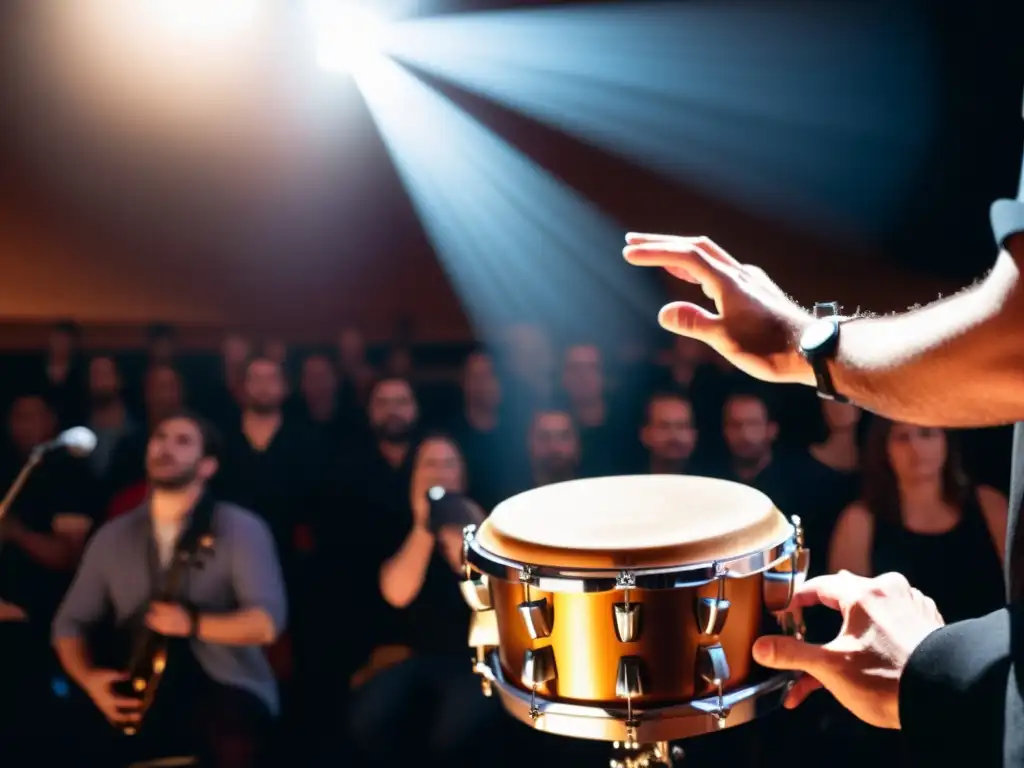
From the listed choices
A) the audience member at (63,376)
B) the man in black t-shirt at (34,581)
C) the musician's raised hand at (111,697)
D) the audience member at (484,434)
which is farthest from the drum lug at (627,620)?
the audience member at (63,376)

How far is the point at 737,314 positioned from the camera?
1.11m

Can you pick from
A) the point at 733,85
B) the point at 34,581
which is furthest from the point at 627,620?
the point at 733,85

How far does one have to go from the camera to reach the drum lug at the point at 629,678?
51.4 inches

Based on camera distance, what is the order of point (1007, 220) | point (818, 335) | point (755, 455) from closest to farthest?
point (1007, 220) < point (818, 335) < point (755, 455)

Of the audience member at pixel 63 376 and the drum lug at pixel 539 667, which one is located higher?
the audience member at pixel 63 376

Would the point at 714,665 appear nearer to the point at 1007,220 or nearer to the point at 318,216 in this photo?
the point at 1007,220

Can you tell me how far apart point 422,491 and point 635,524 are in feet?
6.07

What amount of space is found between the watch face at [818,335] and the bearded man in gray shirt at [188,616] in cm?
256

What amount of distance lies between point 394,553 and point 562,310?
1.92m

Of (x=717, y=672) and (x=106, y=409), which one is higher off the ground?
(x=106, y=409)

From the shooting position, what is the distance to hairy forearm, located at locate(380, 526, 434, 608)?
9.91 ft

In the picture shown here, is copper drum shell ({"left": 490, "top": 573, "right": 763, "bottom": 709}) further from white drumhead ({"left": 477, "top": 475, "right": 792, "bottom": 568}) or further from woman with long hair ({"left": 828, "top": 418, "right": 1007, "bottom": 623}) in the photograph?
woman with long hair ({"left": 828, "top": 418, "right": 1007, "bottom": 623})

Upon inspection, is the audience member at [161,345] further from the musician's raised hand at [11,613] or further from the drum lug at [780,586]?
the drum lug at [780,586]

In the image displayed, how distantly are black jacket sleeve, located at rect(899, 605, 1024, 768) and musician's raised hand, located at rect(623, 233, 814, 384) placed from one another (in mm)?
324
